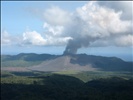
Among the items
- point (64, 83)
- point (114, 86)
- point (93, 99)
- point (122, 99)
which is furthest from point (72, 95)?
point (64, 83)

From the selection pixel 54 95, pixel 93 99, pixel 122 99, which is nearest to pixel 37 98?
pixel 54 95

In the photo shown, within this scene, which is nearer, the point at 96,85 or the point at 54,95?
the point at 54,95

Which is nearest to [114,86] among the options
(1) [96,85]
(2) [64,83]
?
(1) [96,85]

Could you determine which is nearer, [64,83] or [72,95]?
[72,95]

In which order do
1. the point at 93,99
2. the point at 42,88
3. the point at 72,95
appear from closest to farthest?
the point at 93,99 < the point at 72,95 < the point at 42,88

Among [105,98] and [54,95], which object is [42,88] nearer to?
[54,95]

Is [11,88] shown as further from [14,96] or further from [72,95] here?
[72,95]

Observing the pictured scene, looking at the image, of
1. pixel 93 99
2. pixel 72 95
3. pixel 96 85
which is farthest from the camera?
pixel 96 85

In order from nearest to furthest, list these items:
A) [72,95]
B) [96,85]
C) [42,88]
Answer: [72,95] → [42,88] → [96,85]

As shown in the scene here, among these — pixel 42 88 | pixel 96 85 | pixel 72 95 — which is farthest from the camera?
pixel 96 85
